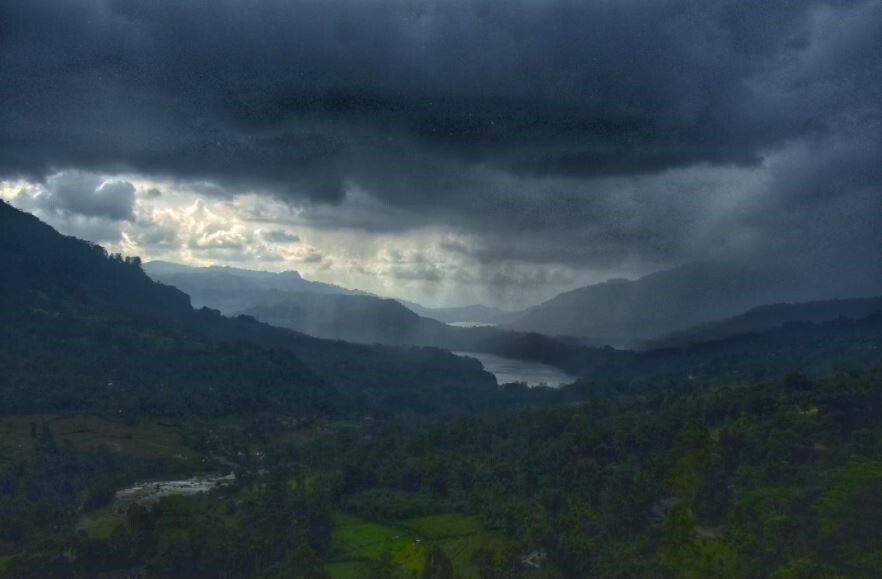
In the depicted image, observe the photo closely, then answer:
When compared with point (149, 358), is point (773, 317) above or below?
above

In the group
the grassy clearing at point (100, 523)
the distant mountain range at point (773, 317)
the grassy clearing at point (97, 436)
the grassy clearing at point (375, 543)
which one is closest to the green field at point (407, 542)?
the grassy clearing at point (375, 543)

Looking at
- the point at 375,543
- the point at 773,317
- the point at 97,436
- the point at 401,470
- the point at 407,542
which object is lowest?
the point at 375,543

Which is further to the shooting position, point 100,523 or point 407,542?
point 100,523

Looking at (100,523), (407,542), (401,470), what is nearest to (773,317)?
(401,470)

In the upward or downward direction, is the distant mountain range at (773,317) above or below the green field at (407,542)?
above

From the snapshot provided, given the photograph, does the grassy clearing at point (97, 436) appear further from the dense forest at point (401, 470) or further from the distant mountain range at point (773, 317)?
the distant mountain range at point (773, 317)

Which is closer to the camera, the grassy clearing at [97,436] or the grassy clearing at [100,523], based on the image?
the grassy clearing at [100,523]

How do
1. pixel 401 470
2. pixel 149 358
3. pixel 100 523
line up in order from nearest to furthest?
1. pixel 100 523
2. pixel 401 470
3. pixel 149 358

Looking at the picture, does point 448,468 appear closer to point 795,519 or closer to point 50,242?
point 795,519

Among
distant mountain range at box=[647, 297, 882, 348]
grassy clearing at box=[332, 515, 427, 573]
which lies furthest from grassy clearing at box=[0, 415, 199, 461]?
distant mountain range at box=[647, 297, 882, 348]

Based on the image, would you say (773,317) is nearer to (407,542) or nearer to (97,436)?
(407,542)

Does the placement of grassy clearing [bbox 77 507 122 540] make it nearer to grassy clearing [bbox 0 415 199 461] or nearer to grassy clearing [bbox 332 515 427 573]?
grassy clearing [bbox 332 515 427 573]
